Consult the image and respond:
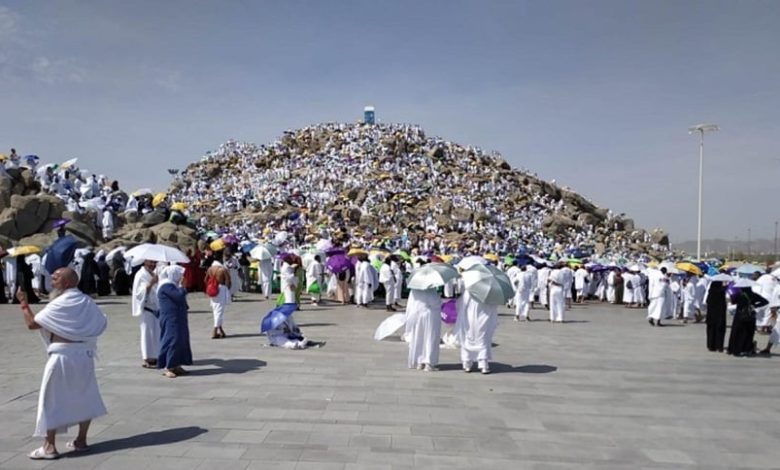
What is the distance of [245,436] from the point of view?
5.59 metres

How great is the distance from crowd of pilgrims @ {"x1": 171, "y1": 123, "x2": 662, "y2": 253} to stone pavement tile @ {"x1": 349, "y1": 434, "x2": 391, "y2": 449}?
2869 centimetres

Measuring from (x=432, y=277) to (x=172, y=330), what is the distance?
377 centimetres

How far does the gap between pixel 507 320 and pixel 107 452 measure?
12.4m

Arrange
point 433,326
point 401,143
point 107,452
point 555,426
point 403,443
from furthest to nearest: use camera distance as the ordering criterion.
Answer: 1. point 401,143
2. point 433,326
3. point 555,426
4. point 403,443
5. point 107,452

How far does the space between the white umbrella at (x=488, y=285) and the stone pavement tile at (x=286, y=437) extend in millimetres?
3845

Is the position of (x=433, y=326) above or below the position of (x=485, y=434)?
above

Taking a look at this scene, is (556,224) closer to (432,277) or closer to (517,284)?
(517,284)

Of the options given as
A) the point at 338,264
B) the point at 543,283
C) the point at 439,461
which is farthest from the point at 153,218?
the point at 439,461

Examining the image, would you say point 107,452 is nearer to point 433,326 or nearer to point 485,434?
point 485,434

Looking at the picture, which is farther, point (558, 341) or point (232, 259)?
point (232, 259)

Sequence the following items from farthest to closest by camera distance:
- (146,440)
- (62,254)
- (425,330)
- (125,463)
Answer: (62,254) → (425,330) → (146,440) → (125,463)

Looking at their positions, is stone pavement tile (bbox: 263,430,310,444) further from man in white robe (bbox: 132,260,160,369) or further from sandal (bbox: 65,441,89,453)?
man in white robe (bbox: 132,260,160,369)

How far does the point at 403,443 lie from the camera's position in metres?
5.51

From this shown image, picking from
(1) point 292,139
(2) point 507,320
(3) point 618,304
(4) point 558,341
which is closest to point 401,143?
(1) point 292,139
